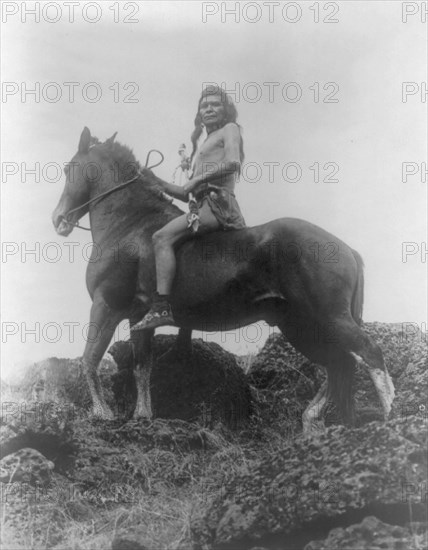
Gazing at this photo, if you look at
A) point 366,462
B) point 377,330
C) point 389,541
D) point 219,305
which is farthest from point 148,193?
point 389,541

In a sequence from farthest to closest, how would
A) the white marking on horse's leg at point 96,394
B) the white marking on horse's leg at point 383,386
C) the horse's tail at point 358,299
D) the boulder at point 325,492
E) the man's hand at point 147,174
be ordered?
the man's hand at point 147,174 < the white marking on horse's leg at point 96,394 < the horse's tail at point 358,299 < the white marking on horse's leg at point 383,386 < the boulder at point 325,492

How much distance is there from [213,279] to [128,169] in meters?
1.86

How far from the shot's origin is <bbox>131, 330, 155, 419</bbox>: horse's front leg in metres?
8.89

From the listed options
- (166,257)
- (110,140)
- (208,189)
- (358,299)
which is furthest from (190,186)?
(358,299)

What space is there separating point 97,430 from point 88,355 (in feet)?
3.40

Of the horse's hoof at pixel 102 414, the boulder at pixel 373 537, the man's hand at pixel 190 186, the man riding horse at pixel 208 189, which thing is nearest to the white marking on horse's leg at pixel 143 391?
the horse's hoof at pixel 102 414

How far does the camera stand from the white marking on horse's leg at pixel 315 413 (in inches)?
324

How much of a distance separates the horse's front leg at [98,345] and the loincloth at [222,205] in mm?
1596

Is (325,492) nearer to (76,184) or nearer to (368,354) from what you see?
(368,354)

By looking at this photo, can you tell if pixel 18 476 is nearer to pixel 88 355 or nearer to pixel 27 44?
pixel 88 355

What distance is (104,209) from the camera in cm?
920

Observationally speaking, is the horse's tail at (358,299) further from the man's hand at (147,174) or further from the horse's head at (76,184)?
the horse's head at (76,184)

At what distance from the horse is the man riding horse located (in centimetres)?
15

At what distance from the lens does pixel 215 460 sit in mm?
7582
